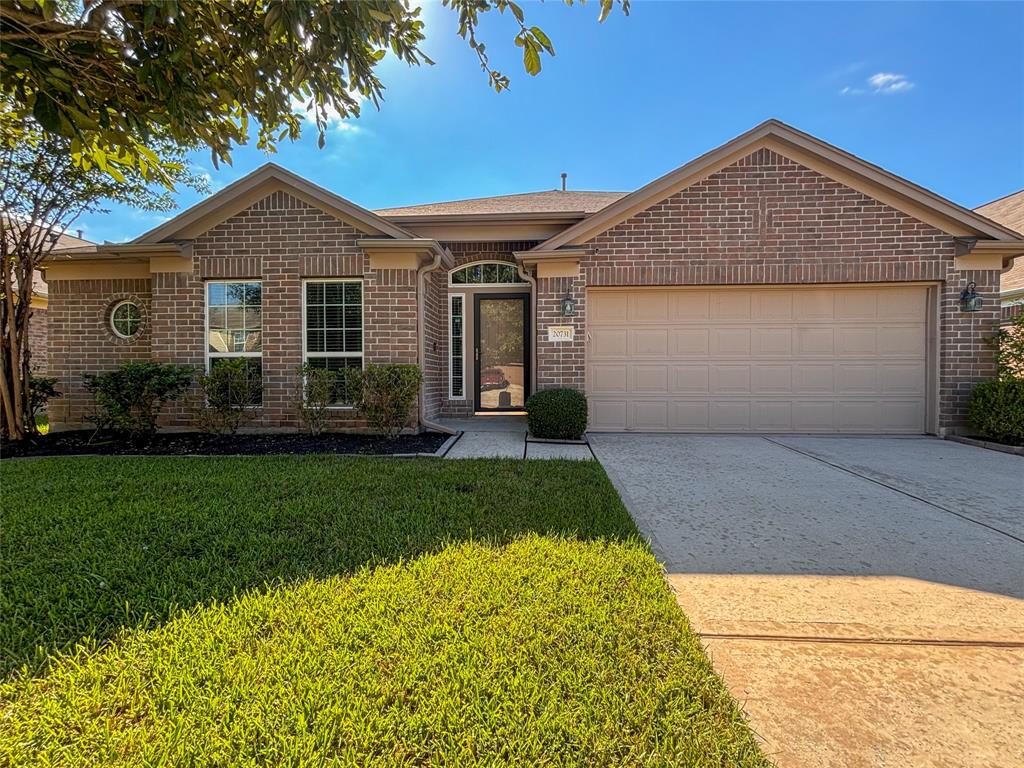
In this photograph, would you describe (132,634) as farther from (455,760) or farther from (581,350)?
(581,350)

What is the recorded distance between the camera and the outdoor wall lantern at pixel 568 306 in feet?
24.1

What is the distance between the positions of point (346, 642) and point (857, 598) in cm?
283

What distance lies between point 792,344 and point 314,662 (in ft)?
27.0

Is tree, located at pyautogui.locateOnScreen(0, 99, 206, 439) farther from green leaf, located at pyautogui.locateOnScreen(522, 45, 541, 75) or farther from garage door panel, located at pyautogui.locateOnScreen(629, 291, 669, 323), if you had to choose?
garage door panel, located at pyautogui.locateOnScreen(629, 291, 669, 323)

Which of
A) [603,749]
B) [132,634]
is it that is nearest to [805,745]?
[603,749]

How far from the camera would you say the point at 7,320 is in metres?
6.84

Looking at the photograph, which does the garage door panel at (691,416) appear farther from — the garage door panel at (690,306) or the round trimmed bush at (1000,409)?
the round trimmed bush at (1000,409)

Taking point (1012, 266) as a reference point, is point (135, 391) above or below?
below

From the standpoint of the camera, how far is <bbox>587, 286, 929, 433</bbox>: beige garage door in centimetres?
742

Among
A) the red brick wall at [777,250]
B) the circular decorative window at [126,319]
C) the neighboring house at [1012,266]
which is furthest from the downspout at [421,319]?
the neighboring house at [1012,266]

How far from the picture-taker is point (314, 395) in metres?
6.83

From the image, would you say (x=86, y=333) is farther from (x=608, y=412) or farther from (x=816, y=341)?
(x=816, y=341)

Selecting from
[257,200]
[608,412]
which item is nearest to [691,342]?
[608,412]

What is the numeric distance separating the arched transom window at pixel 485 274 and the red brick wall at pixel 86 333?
18.6 feet
